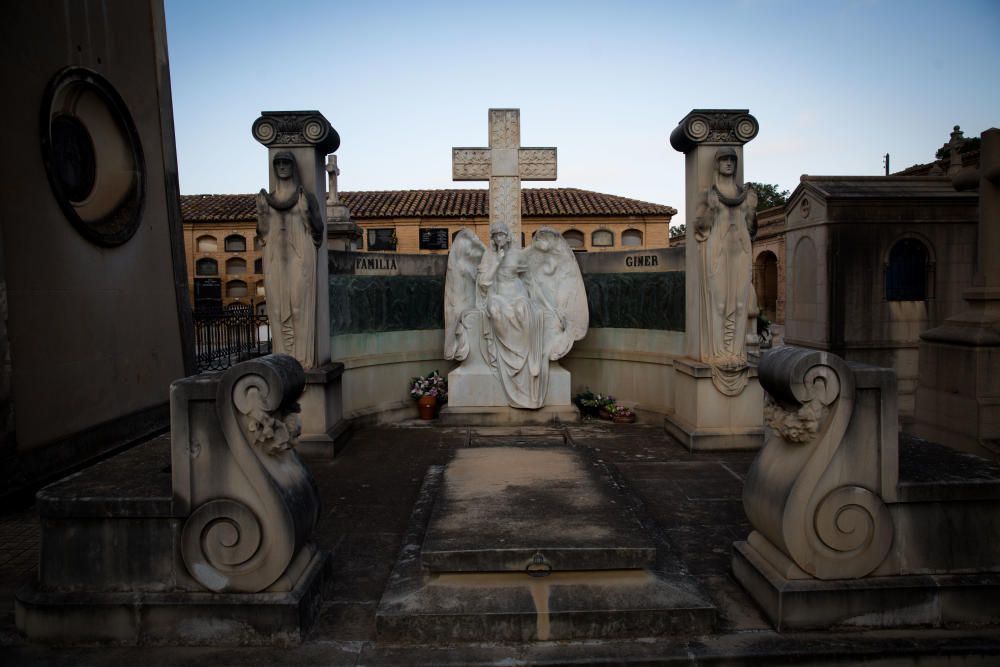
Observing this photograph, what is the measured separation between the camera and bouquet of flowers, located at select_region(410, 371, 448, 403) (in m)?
8.55

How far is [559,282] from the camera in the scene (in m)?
8.35

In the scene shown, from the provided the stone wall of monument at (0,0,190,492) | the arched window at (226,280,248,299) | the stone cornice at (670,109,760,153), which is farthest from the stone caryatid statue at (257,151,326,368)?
the arched window at (226,280,248,299)

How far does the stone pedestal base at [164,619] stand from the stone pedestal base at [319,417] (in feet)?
10.9

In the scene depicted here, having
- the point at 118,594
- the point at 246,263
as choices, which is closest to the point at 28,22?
the point at 118,594

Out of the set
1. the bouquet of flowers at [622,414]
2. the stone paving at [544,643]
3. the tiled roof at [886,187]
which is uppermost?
the tiled roof at [886,187]

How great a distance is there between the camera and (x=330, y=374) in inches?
270

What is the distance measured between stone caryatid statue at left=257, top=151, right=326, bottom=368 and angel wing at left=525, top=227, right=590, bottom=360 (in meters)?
2.94

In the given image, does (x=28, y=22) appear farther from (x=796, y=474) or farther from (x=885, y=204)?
(x=885, y=204)

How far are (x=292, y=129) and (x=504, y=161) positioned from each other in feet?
11.2

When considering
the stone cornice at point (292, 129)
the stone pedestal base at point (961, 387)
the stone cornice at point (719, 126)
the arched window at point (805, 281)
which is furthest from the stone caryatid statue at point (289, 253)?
the arched window at point (805, 281)

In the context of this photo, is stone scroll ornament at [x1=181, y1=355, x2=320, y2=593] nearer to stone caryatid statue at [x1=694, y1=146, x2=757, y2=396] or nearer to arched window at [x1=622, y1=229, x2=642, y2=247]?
stone caryatid statue at [x1=694, y1=146, x2=757, y2=396]

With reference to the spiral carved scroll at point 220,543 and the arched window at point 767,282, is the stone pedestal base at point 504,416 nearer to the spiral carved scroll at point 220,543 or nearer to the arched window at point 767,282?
the spiral carved scroll at point 220,543

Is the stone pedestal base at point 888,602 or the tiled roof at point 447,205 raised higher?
the tiled roof at point 447,205

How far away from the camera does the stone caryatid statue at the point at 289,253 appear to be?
6578 millimetres
